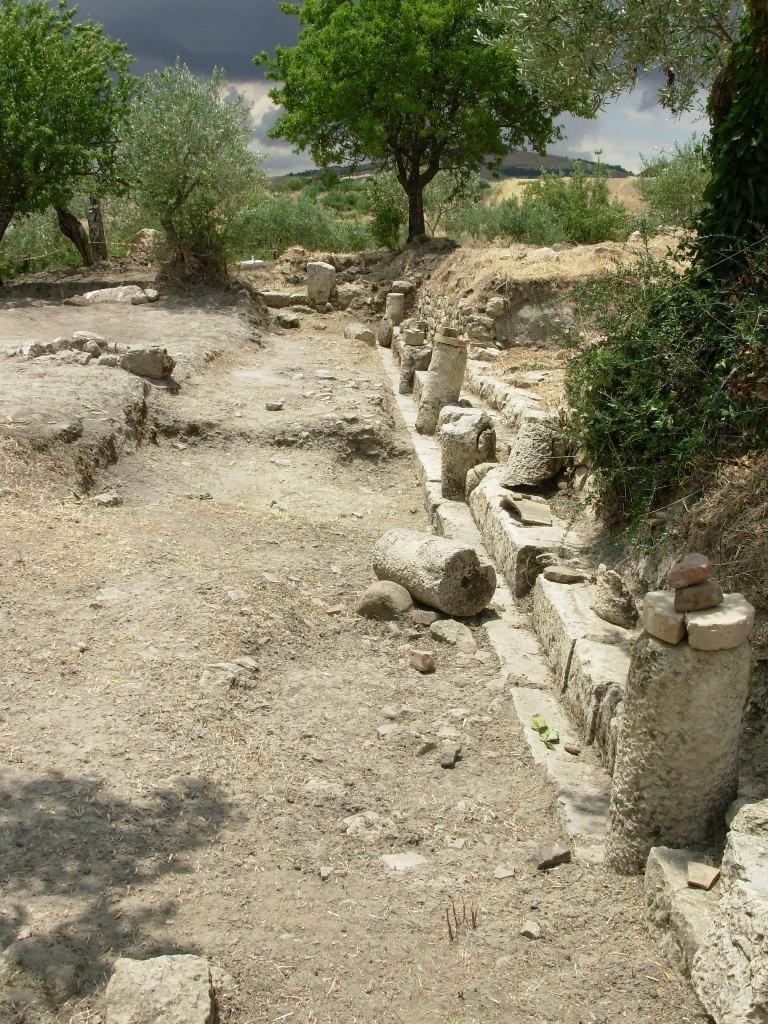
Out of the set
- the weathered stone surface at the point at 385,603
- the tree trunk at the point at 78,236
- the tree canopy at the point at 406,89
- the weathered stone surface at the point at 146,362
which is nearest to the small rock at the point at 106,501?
the weathered stone surface at the point at 385,603

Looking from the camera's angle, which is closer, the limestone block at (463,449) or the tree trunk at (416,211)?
the limestone block at (463,449)

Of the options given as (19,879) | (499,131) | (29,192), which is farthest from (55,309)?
(19,879)

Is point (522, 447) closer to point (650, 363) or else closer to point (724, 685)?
point (650, 363)

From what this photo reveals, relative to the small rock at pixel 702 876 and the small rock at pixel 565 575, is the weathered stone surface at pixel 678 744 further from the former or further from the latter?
the small rock at pixel 565 575

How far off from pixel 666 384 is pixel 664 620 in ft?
8.89

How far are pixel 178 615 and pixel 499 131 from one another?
52.5ft

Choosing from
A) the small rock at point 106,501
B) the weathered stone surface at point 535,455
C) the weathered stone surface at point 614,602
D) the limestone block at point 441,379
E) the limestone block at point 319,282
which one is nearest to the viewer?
the weathered stone surface at point 614,602

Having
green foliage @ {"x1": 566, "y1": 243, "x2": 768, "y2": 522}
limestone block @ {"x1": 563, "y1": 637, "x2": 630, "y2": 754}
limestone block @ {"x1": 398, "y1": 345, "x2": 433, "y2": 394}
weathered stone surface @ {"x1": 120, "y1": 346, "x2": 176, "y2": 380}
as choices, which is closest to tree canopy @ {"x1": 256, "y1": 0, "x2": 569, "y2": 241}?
limestone block @ {"x1": 398, "y1": 345, "x2": 433, "y2": 394}

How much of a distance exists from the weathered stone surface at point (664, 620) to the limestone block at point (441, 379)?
7.51 meters

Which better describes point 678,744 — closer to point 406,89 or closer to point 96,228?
point 406,89

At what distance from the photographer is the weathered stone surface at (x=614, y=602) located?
531 cm

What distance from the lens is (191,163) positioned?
57.8 feet

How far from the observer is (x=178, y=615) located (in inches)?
223

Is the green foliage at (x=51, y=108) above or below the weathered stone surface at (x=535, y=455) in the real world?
above
